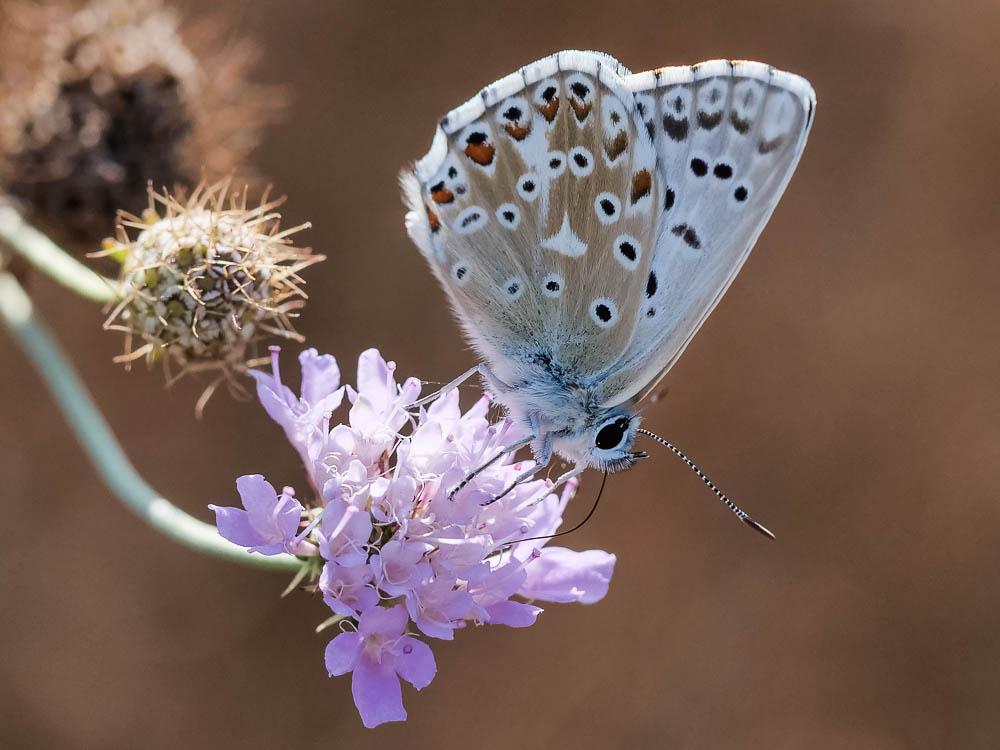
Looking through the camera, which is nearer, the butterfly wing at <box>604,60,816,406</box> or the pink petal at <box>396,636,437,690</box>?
the pink petal at <box>396,636,437,690</box>

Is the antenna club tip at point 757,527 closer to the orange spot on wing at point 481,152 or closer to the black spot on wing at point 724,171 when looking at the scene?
the black spot on wing at point 724,171

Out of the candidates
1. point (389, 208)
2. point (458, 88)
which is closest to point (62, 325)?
point (389, 208)

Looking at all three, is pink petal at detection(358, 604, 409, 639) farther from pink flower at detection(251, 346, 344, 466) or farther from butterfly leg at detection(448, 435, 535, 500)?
pink flower at detection(251, 346, 344, 466)

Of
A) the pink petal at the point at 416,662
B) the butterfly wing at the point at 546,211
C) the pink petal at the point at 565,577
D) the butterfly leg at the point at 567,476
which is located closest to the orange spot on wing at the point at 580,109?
the butterfly wing at the point at 546,211

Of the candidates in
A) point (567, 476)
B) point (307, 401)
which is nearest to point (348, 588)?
point (307, 401)

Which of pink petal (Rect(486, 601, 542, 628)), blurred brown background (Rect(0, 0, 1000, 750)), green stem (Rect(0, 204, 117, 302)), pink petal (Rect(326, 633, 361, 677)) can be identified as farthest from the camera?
blurred brown background (Rect(0, 0, 1000, 750))

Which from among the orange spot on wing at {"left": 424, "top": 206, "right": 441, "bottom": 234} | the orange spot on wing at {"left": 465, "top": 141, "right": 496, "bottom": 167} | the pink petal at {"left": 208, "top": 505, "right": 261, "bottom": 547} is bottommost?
the pink petal at {"left": 208, "top": 505, "right": 261, "bottom": 547}

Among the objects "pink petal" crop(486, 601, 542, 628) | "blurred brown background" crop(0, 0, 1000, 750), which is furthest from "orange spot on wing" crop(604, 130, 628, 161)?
"blurred brown background" crop(0, 0, 1000, 750)
